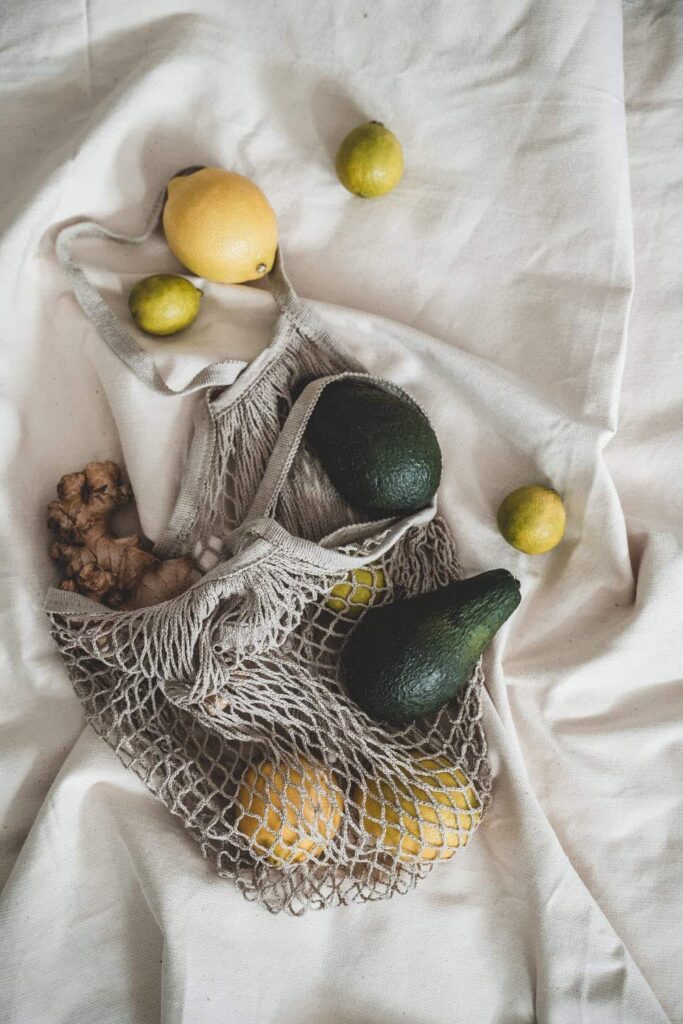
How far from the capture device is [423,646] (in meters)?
0.86

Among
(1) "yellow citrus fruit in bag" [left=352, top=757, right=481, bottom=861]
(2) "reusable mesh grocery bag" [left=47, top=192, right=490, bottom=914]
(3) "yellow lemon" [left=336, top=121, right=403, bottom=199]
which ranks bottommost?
(1) "yellow citrus fruit in bag" [left=352, top=757, right=481, bottom=861]

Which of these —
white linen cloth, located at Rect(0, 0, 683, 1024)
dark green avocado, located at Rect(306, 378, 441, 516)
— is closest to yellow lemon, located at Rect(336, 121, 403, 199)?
white linen cloth, located at Rect(0, 0, 683, 1024)

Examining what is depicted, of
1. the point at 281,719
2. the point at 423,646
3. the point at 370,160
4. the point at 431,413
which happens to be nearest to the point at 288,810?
the point at 281,719

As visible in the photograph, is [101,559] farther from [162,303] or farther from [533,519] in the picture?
[533,519]

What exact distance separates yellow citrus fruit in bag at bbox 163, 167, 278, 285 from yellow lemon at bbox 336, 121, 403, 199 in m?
0.12

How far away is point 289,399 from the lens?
1.00 m

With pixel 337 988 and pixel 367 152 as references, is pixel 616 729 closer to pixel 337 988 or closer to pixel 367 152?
pixel 337 988

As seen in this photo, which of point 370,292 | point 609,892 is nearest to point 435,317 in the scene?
point 370,292

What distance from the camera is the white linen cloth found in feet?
2.87

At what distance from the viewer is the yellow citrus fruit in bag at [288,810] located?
2.72 feet

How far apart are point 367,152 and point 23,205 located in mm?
444

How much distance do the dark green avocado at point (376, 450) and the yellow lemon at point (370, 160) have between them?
0.28 m

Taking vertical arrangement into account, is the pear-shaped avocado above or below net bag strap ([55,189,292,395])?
below

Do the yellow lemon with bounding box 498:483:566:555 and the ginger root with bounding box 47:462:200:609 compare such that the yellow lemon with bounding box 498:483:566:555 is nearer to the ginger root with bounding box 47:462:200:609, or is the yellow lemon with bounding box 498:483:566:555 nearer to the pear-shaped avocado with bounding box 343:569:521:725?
the pear-shaped avocado with bounding box 343:569:521:725
